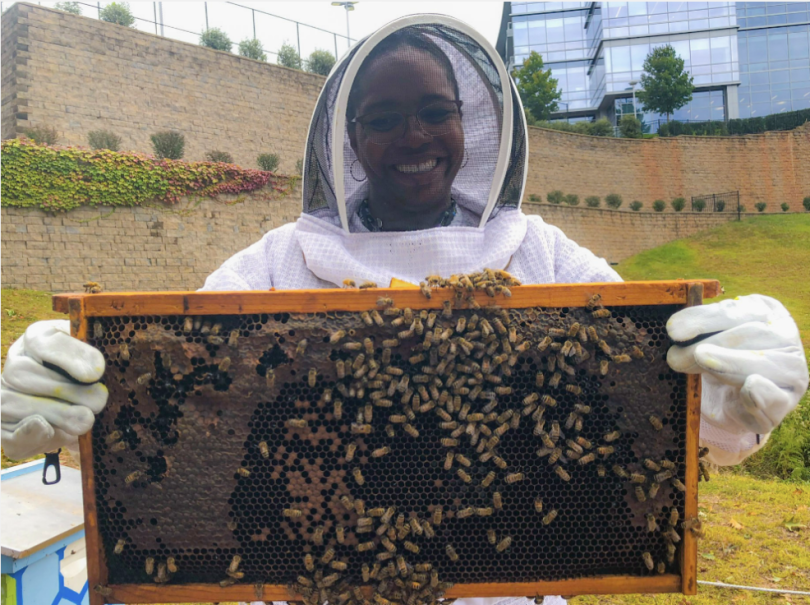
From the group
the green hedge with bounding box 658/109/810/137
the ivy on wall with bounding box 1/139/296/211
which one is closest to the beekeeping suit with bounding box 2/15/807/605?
the ivy on wall with bounding box 1/139/296/211

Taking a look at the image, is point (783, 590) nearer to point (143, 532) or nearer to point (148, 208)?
point (143, 532)

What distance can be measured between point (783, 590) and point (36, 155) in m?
21.2

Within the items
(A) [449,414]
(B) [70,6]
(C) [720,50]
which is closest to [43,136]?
(B) [70,6]

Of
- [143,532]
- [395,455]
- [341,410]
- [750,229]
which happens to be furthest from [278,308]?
[750,229]

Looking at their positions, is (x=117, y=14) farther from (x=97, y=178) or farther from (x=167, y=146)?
(x=97, y=178)

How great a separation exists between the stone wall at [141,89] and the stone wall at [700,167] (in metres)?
24.0

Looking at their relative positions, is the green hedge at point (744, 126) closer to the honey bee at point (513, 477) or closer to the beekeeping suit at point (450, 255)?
the beekeeping suit at point (450, 255)

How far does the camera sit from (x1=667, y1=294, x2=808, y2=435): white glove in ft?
6.54

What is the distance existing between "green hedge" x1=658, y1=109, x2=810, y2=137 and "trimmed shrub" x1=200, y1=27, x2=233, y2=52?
121 feet

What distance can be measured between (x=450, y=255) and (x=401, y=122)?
29.4 inches

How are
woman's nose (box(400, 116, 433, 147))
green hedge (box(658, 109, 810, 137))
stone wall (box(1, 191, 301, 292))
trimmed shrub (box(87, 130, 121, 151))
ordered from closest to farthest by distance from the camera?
woman's nose (box(400, 116, 433, 147))
stone wall (box(1, 191, 301, 292))
trimmed shrub (box(87, 130, 121, 151))
green hedge (box(658, 109, 810, 137))

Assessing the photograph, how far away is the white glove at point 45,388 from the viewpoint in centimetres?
205

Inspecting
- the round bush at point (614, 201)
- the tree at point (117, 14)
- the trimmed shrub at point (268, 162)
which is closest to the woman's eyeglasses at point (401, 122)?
the trimmed shrub at point (268, 162)

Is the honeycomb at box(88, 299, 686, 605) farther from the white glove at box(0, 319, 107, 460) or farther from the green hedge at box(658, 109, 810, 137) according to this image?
the green hedge at box(658, 109, 810, 137)
